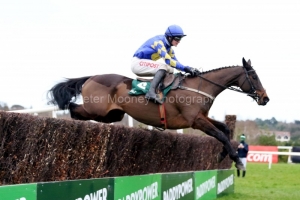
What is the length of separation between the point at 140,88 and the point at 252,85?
170 cm

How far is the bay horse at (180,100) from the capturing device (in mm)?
7711

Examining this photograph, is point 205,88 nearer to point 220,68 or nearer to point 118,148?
point 220,68

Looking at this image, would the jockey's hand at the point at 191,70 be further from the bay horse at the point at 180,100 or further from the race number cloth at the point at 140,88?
the race number cloth at the point at 140,88

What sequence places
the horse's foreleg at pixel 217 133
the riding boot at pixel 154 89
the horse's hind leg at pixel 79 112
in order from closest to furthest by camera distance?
1. the horse's foreleg at pixel 217 133
2. the riding boot at pixel 154 89
3. the horse's hind leg at pixel 79 112

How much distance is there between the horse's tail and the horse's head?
2.52 m

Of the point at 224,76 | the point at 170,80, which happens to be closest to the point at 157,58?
the point at 170,80

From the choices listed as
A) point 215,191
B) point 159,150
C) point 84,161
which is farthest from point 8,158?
point 215,191

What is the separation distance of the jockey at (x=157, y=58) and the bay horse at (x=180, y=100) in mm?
204

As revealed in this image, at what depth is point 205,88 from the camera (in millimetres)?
7902

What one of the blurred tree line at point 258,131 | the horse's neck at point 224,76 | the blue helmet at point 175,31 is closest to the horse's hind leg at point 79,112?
the blue helmet at point 175,31

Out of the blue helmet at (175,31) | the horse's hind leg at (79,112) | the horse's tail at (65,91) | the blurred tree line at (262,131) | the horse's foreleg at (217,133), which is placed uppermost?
the blue helmet at (175,31)

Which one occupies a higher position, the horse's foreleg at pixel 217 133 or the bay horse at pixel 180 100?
the bay horse at pixel 180 100

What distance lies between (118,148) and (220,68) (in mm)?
2893

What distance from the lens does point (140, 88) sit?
7891mm
